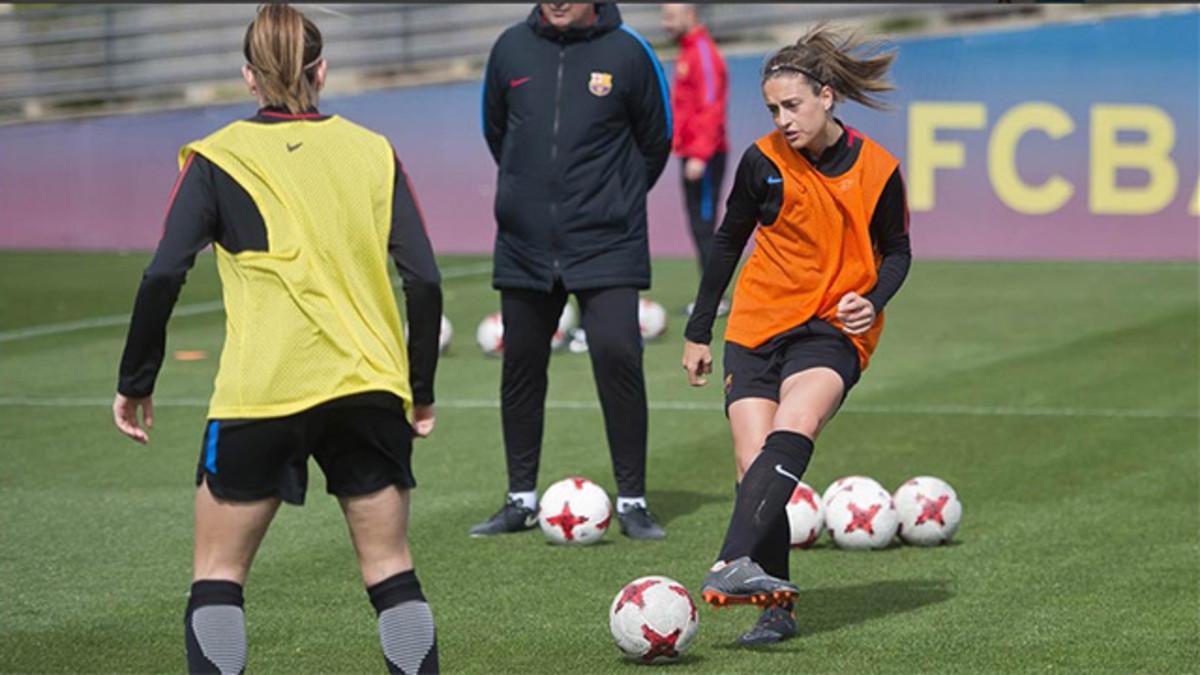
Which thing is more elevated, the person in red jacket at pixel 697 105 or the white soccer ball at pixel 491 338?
the person in red jacket at pixel 697 105

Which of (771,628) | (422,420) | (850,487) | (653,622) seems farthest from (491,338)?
(422,420)

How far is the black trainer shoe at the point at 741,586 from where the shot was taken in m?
6.23

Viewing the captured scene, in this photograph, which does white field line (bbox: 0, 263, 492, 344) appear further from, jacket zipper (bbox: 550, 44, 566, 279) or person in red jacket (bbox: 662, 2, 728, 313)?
jacket zipper (bbox: 550, 44, 566, 279)

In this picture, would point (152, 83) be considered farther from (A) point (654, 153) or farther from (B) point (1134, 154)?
(A) point (654, 153)

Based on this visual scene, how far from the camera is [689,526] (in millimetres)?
9016

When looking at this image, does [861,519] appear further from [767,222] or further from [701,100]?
[701,100]

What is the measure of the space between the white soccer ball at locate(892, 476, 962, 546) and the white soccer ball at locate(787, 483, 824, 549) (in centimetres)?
34

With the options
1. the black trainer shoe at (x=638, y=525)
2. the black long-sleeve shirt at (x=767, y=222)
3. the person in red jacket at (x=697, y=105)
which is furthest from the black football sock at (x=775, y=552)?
the person in red jacket at (x=697, y=105)

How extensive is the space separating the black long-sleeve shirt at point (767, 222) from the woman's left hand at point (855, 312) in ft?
0.20

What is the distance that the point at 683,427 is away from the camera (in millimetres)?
11992

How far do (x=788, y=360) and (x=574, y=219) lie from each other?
7.11 ft

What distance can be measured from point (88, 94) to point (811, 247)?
71.4ft

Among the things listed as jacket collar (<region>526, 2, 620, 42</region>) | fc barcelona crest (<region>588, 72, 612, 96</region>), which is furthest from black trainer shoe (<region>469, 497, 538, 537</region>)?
jacket collar (<region>526, 2, 620, 42</region>)

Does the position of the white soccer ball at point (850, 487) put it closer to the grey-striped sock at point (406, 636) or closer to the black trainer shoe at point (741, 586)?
the black trainer shoe at point (741, 586)
